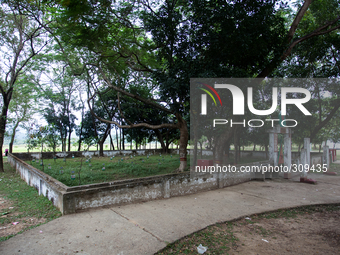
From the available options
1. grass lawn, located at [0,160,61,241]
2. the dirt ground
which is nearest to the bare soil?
grass lawn, located at [0,160,61,241]

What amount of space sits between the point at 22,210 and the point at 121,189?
210cm

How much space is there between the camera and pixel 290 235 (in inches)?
145

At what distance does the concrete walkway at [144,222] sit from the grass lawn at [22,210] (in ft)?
1.20

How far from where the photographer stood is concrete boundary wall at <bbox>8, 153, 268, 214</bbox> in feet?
14.2

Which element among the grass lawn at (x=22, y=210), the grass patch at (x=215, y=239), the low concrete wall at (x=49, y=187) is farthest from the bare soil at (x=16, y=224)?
the grass patch at (x=215, y=239)

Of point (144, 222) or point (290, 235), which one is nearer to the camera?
point (290, 235)

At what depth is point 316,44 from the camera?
9641 millimetres

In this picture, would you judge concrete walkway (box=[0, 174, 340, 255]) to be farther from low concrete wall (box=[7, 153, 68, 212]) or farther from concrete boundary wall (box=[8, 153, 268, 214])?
low concrete wall (box=[7, 153, 68, 212])

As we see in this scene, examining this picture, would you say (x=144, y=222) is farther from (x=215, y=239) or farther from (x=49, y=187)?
(x=49, y=187)

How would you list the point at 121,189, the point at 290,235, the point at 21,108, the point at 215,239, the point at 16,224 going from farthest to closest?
the point at 21,108 < the point at 121,189 < the point at 16,224 < the point at 290,235 < the point at 215,239

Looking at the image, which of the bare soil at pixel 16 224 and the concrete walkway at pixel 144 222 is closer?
the concrete walkway at pixel 144 222

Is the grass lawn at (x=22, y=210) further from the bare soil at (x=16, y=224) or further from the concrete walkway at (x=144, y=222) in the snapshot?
the concrete walkway at (x=144, y=222)

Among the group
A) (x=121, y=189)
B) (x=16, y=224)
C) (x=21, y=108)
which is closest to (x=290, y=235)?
(x=121, y=189)

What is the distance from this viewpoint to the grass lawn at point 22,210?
3793mm
